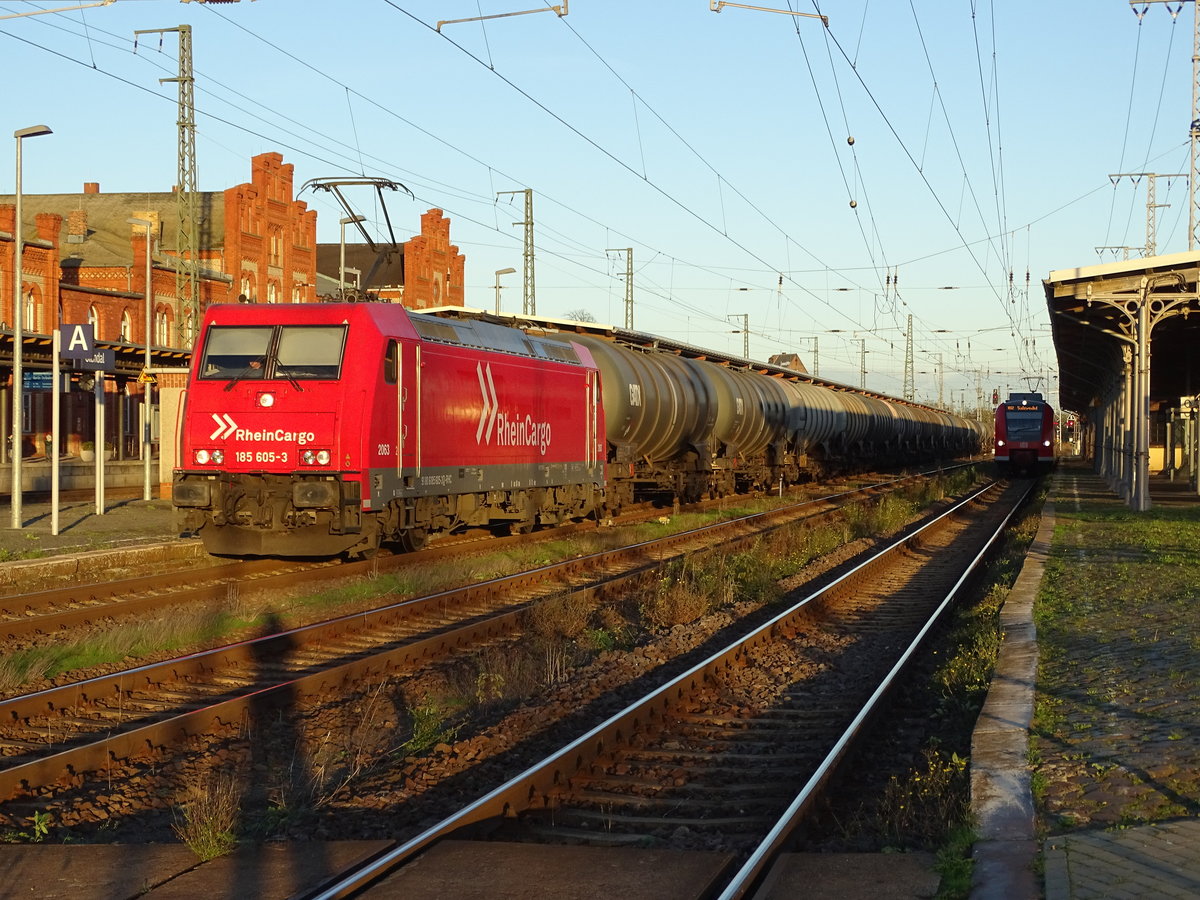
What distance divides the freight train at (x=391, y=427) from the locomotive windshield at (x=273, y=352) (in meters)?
0.02

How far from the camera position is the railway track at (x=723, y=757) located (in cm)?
643

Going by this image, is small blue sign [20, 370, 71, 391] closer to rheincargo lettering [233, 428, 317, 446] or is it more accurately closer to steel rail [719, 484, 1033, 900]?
rheincargo lettering [233, 428, 317, 446]

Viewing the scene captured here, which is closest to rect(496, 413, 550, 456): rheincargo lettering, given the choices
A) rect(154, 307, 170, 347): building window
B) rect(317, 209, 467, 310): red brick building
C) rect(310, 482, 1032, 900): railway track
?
rect(310, 482, 1032, 900): railway track

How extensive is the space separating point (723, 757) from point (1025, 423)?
4983 centimetres

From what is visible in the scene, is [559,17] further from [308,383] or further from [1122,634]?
[1122,634]

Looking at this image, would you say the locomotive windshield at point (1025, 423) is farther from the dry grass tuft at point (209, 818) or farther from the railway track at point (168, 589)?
the dry grass tuft at point (209, 818)

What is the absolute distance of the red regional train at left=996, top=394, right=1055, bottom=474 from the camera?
54.6 meters

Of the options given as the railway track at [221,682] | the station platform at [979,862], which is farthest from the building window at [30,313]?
the station platform at [979,862]

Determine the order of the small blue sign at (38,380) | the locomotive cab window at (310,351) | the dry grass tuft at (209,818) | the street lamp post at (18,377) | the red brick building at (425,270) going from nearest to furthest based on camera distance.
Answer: the dry grass tuft at (209,818)
the locomotive cab window at (310,351)
the street lamp post at (18,377)
the small blue sign at (38,380)
the red brick building at (425,270)

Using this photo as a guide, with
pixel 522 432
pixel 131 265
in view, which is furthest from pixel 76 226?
pixel 522 432

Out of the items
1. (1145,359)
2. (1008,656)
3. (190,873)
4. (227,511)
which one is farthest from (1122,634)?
(1145,359)

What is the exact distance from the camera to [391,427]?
50.8 ft

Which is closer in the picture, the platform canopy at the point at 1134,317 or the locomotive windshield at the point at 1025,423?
the platform canopy at the point at 1134,317

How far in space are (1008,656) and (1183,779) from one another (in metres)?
3.95
